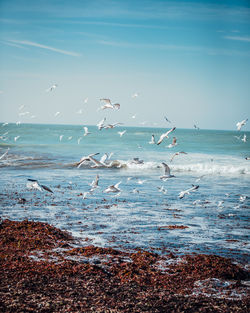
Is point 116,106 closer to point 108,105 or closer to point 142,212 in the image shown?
point 108,105

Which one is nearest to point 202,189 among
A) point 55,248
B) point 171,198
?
point 171,198

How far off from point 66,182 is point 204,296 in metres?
14.9

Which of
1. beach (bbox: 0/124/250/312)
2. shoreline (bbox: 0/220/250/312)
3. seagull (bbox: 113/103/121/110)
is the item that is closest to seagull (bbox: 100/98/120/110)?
seagull (bbox: 113/103/121/110)

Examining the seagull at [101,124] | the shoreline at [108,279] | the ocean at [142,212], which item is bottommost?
the ocean at [142,212]

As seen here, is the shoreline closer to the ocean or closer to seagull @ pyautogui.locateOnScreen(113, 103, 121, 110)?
the ocean

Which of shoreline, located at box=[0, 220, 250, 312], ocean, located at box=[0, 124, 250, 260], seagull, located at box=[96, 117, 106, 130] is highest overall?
seagull, located at box=[96, 117, 106, 130]

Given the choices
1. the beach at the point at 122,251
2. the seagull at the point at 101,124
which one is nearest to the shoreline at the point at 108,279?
the beach at the point at 122,251

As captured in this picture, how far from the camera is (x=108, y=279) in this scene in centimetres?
734

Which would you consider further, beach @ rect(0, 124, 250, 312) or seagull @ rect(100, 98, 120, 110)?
seagull @ rect(100, 98, 120, 110)

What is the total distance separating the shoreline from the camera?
614cm

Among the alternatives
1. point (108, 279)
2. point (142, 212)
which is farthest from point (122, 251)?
point (142, 212)

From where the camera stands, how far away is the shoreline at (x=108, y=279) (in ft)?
20.1

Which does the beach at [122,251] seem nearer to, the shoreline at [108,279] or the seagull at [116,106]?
the shoreline at [108,279]

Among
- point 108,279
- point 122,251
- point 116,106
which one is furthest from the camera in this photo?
point 116,106
